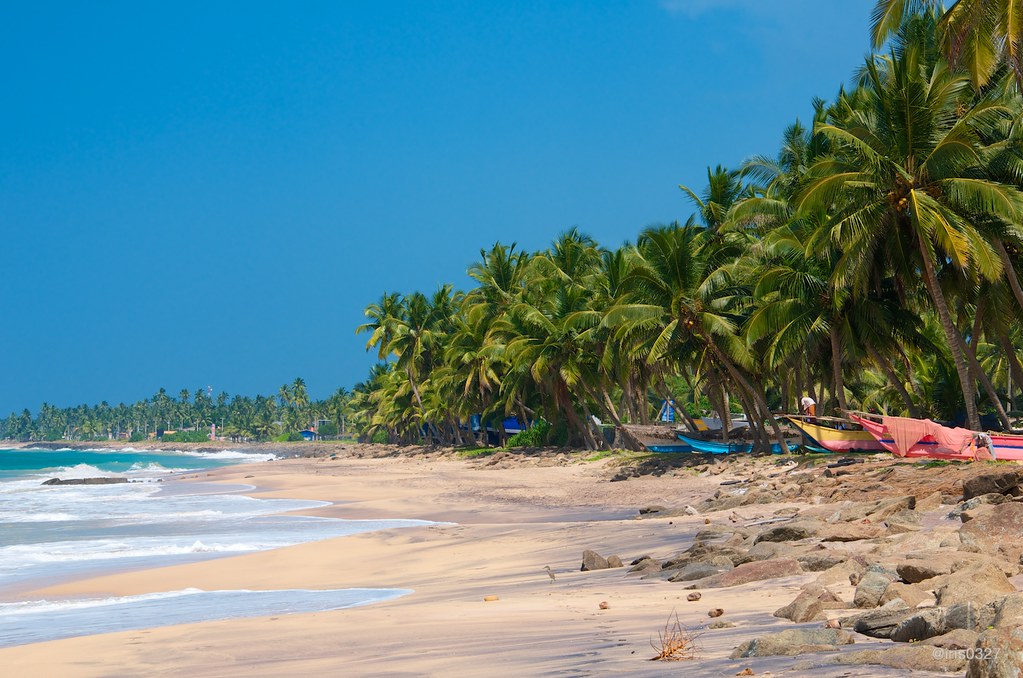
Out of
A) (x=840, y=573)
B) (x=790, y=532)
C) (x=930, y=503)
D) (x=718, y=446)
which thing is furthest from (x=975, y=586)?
(x=718, y=446)

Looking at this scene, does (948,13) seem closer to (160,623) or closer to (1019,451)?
(1019,451)

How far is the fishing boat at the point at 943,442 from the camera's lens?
16.5m

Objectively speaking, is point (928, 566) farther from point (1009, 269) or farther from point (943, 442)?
point (1009, 269)

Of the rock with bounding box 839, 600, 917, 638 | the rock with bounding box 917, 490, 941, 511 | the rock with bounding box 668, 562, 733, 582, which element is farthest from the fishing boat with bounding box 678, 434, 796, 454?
the rock with bounding box 839, 600, 917, 638

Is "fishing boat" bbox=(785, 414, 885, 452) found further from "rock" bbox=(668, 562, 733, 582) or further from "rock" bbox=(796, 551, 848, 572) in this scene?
"rock" bbox=(796, 551, 848, 572)

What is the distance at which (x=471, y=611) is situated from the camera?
8.24 metres

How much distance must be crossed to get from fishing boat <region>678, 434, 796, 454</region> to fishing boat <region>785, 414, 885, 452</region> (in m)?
4.97

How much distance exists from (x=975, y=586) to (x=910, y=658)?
150 cm

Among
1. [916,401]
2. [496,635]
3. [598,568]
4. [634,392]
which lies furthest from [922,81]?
[634,392]

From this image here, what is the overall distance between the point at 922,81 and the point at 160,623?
1832 centimetres

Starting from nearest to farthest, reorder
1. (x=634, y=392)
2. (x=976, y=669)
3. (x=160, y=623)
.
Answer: (x=976, y=669), (x=160, y=623), (x=634, y=392)

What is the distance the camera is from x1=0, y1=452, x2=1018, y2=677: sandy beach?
19.1 feet

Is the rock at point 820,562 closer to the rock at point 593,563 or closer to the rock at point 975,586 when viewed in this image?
the rock at point 975,586

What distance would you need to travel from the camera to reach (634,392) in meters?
41.2
